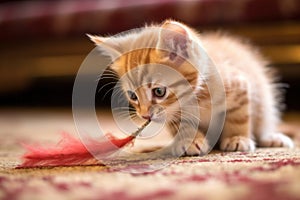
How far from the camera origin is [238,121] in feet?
3.81

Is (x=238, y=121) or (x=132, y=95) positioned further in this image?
(x=238, y=121)

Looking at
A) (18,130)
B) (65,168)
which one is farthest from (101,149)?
(18,130)

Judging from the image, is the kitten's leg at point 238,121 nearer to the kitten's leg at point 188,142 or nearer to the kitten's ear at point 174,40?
the kitten's leg at point 188,142

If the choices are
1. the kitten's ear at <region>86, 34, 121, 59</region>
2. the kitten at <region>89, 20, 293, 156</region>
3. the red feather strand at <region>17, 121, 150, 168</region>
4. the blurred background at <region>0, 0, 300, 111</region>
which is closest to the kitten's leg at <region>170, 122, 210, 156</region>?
the kitten at <region>89, 20, 293, 156</region>

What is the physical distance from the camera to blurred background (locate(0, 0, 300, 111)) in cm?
185

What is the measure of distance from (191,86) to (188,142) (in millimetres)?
133

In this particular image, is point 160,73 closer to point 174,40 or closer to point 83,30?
point 174,40

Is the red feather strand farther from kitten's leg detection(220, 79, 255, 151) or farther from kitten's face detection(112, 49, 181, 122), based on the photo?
kitten's leg detection(220, 79, 255, 151)

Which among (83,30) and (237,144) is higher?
(83,30)

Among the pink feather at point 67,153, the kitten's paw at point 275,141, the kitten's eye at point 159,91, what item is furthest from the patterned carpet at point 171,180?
the kitten's paw at point 275,141

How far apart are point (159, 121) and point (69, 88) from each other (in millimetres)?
1917

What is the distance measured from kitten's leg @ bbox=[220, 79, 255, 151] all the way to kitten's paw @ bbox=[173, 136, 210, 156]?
0.28ft

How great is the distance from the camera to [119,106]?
117 cm

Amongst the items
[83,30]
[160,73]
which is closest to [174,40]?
[160,73]
